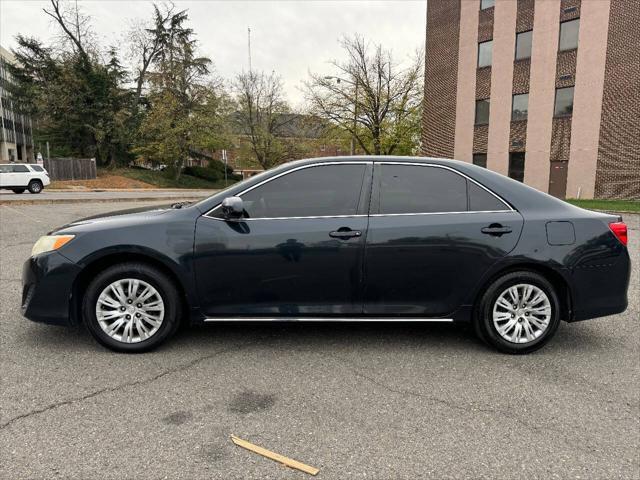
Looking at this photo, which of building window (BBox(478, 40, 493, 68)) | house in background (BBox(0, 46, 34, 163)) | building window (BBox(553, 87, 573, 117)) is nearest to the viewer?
building window (BBox(553, 87, 573, 117))

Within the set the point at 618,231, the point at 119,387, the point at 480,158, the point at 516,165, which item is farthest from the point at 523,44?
the point at 119,387

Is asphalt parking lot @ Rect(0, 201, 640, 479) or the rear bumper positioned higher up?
the rear bumper

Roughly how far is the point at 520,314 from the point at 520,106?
25791mm

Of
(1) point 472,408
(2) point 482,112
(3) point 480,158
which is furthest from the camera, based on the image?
(3) point 480,158

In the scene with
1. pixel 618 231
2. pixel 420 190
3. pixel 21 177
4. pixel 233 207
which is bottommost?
pixel 618 231

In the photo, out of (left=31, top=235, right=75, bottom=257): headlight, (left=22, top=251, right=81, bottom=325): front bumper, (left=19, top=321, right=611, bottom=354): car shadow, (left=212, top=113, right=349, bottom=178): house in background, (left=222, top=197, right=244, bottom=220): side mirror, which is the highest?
(left=212, top=113, right=349, bottom=178): house in background

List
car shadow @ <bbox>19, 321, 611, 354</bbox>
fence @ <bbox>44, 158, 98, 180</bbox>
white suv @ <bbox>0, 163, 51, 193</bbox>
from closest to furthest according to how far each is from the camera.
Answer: car shadow @ <bbox>19, 321, 611, 354</bbox>, white suv @ <bbox>0, 163, 51, 193</bbox>, fence @ <bbox>44, 158, 98, 180</bbox>

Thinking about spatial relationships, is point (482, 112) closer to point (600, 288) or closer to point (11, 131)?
point (600, 288)

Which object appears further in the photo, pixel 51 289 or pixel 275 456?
pixel 51 289

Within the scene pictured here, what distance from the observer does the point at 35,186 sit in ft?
75.8

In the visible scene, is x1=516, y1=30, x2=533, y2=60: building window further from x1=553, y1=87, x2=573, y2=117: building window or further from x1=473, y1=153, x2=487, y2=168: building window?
x1=473, y1=153, x2=487, y2=168: building window

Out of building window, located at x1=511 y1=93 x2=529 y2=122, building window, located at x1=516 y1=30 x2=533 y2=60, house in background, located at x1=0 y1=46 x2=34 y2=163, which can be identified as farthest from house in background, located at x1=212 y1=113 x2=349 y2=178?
house in background, located at x1=0 y1=46 x2=34 y2=163

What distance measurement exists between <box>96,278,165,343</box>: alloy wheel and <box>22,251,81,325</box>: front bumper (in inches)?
10.0

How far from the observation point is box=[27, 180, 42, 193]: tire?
898 inches
